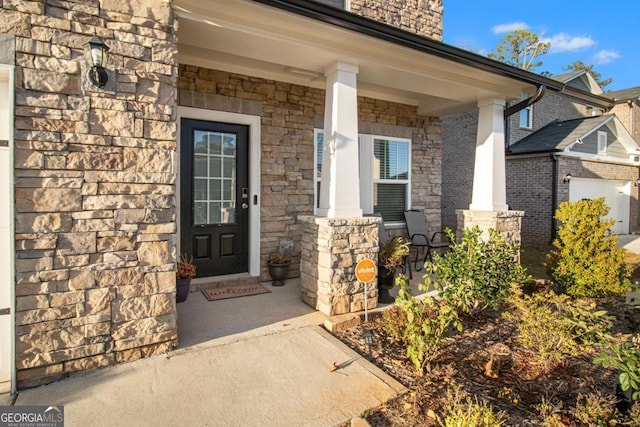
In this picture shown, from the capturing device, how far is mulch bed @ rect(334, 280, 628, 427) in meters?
2.25

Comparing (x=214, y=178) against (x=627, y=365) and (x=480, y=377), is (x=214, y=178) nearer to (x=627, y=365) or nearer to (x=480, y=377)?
(x=480, y=377)

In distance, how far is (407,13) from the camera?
623 centimetres

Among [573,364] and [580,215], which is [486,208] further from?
[573,364]

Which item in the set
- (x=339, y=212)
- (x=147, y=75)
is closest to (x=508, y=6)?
(x=339, y=212)

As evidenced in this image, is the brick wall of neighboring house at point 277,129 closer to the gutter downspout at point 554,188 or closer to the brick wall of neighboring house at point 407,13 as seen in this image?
the brick wall of neighboring house at point 407,13

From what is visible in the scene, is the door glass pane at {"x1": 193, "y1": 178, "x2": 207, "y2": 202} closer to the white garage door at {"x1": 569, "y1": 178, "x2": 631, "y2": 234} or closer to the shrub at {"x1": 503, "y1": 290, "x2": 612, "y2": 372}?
the shrub at {"x1": 503, "y1": 290, "x2": 612, "y2": 372}

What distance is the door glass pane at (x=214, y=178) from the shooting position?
15.0 ft

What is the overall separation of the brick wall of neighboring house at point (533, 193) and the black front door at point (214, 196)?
8.71m

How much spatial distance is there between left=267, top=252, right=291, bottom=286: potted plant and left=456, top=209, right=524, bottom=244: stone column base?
2.72 metres

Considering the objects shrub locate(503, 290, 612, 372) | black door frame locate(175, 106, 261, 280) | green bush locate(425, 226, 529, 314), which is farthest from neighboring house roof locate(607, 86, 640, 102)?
black door frame locate(175, 106, 261, 280)

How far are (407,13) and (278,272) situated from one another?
4.98m

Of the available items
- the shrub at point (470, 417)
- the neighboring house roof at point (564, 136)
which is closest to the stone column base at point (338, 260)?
the shrub at point (470, 417)

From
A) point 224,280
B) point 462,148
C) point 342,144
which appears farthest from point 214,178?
point 462,148

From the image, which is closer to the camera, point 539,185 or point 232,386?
point 232,386
